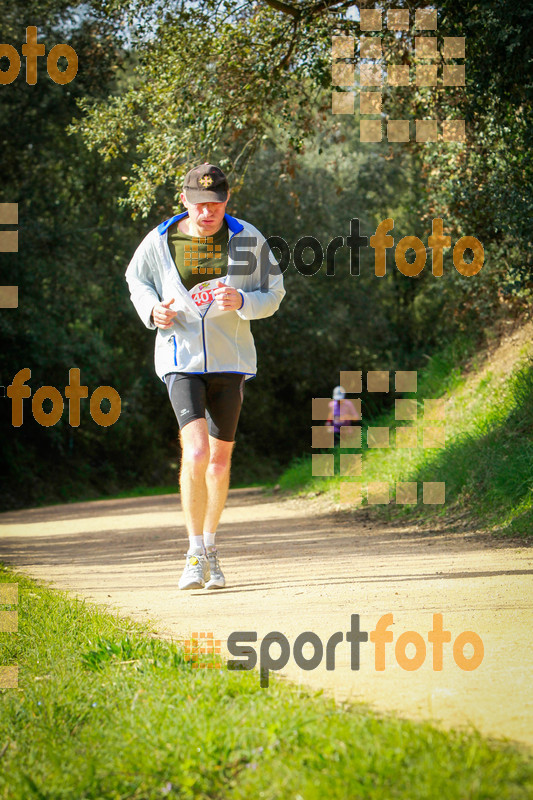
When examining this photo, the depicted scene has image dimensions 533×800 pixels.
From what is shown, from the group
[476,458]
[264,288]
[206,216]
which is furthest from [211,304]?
[476,458]

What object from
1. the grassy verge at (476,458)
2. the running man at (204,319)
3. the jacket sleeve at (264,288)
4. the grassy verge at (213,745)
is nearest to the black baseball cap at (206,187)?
the running man at (204,319)

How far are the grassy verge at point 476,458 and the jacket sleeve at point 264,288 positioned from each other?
2.79 m

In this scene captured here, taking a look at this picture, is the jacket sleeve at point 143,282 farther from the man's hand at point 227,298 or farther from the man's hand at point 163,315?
the man's hand at point 227,298

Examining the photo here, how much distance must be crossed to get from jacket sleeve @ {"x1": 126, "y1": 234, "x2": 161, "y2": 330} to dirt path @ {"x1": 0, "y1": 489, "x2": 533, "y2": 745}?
162 centimetres

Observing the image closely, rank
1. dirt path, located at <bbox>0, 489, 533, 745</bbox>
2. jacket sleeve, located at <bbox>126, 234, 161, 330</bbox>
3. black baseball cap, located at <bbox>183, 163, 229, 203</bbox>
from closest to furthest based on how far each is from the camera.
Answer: dirt path, located at <bbox>0, 489, 533, 745</bbox>, black baseball cap, located at <bbox>183, 163, 229, 203</bbox>, jacket sleeve, located at <bbox>126, 234, 161, 330</bbox>

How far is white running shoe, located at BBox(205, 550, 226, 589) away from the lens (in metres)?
4.90

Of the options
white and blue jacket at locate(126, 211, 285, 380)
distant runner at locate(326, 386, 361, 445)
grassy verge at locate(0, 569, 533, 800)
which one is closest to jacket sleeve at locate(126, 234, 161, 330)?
white and blue jacket at locate(126, 211, 285, 380)

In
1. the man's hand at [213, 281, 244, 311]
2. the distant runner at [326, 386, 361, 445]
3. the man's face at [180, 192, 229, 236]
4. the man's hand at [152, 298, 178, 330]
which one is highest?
the man's face at [180, 192, 229, 236]

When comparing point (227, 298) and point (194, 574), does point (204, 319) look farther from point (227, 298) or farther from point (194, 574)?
point (194, 574)

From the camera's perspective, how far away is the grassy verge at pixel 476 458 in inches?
285

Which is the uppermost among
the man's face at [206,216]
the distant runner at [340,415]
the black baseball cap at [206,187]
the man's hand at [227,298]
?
the black baseball cap at [206,187]

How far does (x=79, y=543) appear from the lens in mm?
8461

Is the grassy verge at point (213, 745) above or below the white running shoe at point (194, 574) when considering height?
above

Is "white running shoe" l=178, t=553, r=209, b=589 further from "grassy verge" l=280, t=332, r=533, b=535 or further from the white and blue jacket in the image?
"grassy verge" l=280, t=332, r=533, b=535
